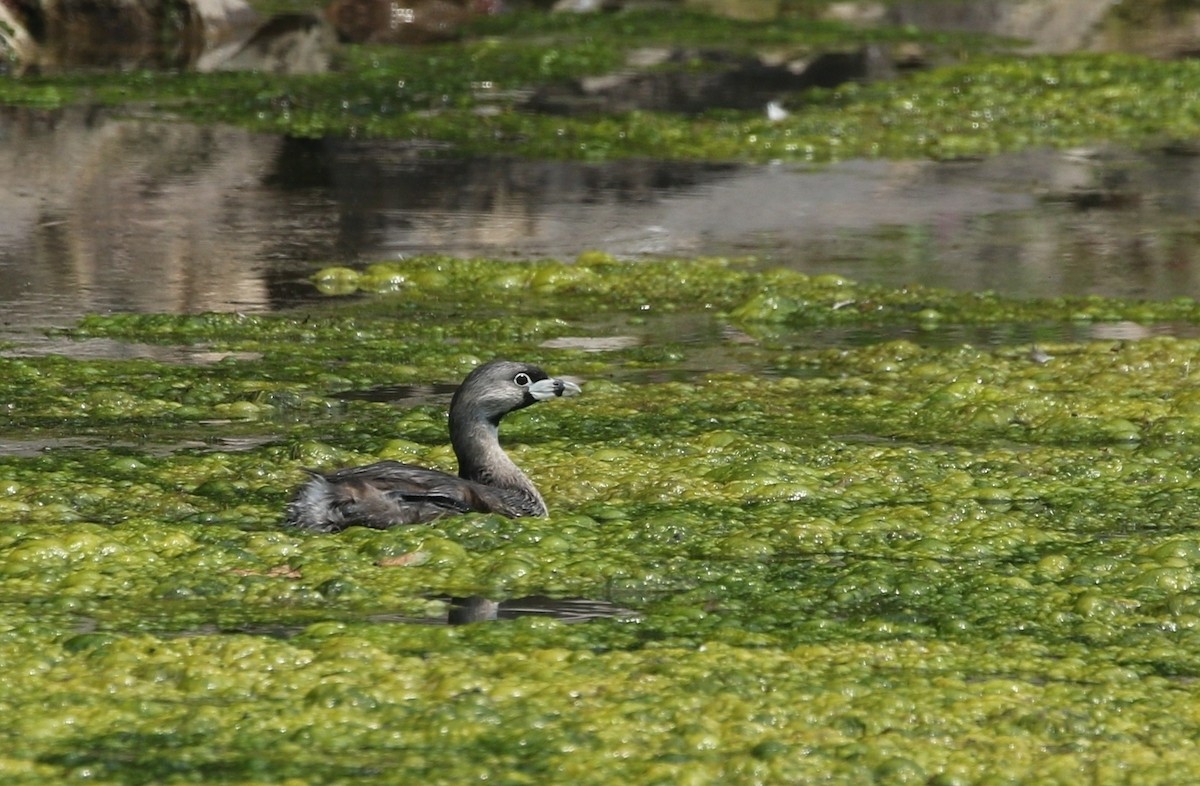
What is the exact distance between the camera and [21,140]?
685 inches

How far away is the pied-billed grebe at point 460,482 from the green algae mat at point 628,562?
126mm

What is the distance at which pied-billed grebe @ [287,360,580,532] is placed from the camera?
7.70 meters

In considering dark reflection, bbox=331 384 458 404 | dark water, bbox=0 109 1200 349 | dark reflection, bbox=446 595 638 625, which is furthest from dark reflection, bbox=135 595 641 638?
dark water, bbox=0 109 1200 349

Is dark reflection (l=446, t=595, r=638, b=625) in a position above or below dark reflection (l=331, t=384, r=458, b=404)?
above

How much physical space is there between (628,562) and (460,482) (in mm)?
798

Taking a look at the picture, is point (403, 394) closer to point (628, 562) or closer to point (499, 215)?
point (628, 562)

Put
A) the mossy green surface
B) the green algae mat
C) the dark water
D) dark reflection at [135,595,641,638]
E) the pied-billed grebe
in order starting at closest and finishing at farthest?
the green algae mat → dark reflection at [135,595,641,638] → the pied-billed grebe → the dark water → the mossy green surface

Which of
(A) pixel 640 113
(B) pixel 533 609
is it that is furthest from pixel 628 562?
Result: (A) pixel 640 113

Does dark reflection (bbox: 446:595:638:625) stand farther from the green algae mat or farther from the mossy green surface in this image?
the mossy green surface

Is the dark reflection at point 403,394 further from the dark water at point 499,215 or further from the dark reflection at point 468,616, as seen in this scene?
the dark reflection at point 468,616

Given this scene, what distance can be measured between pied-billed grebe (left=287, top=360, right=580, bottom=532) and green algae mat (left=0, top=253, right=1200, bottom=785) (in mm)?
126

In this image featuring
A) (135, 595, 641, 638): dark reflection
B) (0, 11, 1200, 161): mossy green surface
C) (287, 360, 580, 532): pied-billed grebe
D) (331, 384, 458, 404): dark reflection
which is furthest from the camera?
(0, 11, 1200, 161): mossy green surface

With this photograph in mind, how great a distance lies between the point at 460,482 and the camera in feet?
26.2

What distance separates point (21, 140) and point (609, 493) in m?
10.2
